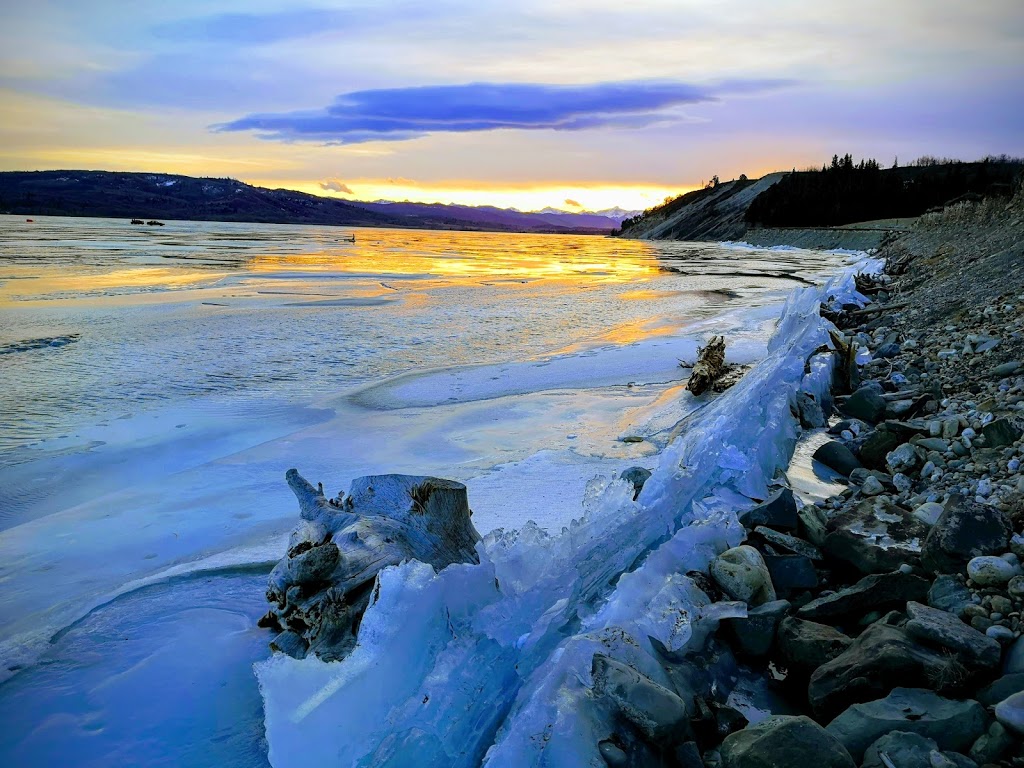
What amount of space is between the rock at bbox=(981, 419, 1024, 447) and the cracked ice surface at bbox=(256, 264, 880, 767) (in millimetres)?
1556

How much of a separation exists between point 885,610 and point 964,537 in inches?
17.6

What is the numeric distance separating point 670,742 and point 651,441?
3.56 metres

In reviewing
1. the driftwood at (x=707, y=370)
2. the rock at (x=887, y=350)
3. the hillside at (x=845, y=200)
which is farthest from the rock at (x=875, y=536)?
the hillside at (x=845, y=200)

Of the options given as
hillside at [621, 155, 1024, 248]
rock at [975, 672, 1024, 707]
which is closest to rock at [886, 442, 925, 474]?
rock at [975, 672, 1024, 707]

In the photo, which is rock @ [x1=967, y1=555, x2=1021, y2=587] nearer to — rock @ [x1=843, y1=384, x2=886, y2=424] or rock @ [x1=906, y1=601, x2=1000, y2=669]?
rock @ [x1=906, y1=601, x2=1000, y2=669]

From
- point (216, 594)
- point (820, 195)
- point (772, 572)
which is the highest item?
point (820, 195)

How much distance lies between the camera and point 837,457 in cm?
446

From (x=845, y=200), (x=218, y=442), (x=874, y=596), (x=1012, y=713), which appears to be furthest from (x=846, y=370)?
(x=845, y=200)

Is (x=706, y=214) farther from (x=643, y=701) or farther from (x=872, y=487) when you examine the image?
(x=643, y=701)

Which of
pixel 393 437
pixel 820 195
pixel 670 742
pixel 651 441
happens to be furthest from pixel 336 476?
pixel 820 195

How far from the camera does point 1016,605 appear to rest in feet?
7.59

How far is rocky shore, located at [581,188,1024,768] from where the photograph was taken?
192 cm

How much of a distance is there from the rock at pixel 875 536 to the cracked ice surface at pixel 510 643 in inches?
19.5

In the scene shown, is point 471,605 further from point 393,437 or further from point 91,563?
point 393,437
